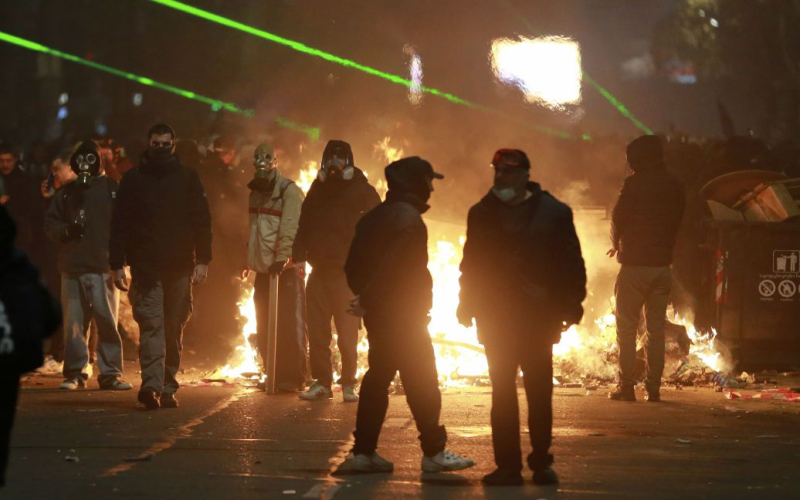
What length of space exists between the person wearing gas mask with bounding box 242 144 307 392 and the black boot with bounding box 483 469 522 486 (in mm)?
5114

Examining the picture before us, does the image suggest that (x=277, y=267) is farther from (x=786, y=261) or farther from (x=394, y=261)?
(x=786, y=261)

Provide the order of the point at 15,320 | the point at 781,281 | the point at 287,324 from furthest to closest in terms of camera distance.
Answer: the point at 781,281, the point at 287,324, the point at 15,320

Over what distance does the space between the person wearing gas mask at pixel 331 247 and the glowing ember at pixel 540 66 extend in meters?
5.03

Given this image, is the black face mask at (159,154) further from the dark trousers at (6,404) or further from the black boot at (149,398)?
the dark trousers at (6,404)

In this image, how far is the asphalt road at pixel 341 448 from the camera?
22.1 ft

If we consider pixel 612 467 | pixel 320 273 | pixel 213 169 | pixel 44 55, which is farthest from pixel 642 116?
pixel 44 55

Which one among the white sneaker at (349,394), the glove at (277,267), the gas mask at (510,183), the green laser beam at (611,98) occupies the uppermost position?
the green laser beam at (611,98)

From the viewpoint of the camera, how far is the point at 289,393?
471 inches

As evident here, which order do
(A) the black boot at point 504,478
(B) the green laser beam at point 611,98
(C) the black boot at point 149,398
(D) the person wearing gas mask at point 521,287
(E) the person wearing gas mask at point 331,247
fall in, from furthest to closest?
(B) the green laser beam at point 611,98 → (E) the person wearing gas mask at point 331,247 → (C) the black boot at point 149,398 → (D) the person wearing gas mask at point 521,287 → (A) the black boot at point 504,478

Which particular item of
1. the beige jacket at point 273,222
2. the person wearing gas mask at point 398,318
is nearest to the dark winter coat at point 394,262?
the person wearing gas mask at point 398,318

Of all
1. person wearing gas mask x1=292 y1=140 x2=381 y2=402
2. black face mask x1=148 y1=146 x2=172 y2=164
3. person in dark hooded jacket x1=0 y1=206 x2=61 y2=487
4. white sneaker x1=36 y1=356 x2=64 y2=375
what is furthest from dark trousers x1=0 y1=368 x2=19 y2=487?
white sneaker x1=36 y1=356 x2=64 y2=375

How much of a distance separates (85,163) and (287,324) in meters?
2.28

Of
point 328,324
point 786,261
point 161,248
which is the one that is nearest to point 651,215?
point 328,324

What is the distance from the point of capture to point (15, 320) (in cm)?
405
